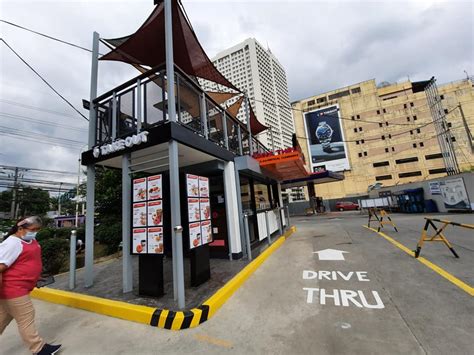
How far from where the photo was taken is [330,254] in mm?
5953

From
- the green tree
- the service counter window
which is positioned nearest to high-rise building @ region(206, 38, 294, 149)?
the service counter window

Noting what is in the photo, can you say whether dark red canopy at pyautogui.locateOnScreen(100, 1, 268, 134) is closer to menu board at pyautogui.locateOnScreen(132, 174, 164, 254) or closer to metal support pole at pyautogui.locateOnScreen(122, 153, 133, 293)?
metal support pole at pyautogui.locateOnScreen(122, 153, 133, 293)

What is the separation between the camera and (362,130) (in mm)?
43094

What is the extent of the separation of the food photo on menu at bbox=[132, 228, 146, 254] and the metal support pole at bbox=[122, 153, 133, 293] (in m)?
0.27

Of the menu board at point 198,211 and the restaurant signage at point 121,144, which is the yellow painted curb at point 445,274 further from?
the restaurant signage at point 121,144

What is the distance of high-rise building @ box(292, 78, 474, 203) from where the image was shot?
39.2 meters

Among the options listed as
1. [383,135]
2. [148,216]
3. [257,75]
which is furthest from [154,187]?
[383,135]

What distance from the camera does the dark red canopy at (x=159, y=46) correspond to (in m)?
4.61

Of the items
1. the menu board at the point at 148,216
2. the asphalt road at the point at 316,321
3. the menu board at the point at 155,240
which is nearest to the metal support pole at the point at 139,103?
the menu board at the point at 148,216

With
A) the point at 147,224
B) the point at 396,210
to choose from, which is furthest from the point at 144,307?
the point at 396,210

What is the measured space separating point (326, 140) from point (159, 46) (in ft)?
147

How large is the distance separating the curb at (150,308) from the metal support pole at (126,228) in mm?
472

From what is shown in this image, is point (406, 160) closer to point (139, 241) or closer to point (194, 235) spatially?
point (194, 235)

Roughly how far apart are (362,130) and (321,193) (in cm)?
1608
